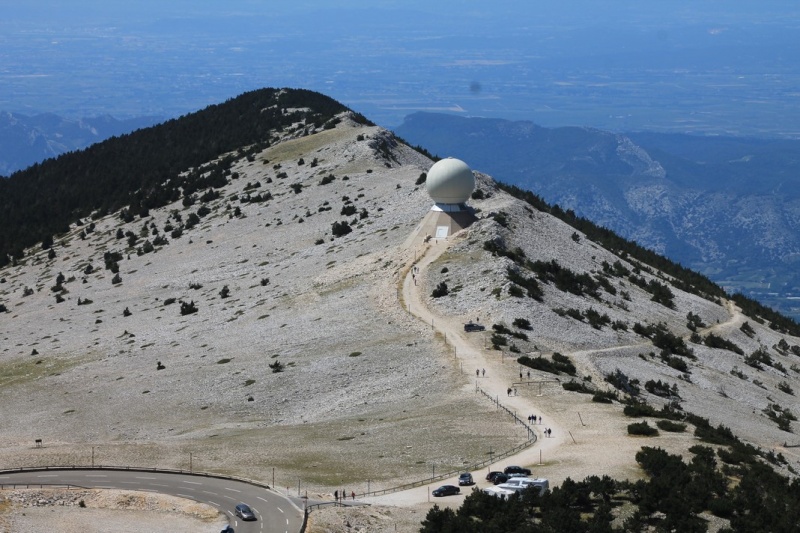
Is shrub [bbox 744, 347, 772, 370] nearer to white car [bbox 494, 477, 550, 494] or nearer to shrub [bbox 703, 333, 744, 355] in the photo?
shrub [bbox 703, 333, 744, 355]

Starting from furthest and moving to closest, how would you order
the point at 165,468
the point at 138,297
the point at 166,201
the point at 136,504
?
the point at 166,201, the point at 138,297, the point at 165,468, the point at 136,504

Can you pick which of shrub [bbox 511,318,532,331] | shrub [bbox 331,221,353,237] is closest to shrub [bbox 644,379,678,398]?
shrub [bbox 511,318,532,331]

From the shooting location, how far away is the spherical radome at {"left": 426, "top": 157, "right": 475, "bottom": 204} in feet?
272

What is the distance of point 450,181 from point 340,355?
67.2 feet

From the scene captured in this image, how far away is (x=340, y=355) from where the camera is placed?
66625mm

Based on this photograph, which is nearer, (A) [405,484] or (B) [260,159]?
(A) [405,484]

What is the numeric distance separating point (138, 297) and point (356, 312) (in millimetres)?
26153

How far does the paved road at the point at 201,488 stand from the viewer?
41.2 metres

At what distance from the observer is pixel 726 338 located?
78812mm

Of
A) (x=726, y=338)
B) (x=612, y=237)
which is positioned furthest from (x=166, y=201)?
(x=726, y=338)

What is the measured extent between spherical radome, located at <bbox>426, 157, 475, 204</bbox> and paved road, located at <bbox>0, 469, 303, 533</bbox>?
127ft

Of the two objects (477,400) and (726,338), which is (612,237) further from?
(477,400)

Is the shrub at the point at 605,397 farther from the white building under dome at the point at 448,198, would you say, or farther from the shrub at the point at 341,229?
the shrub at the point at 341,229

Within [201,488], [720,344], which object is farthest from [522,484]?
[720,344]
